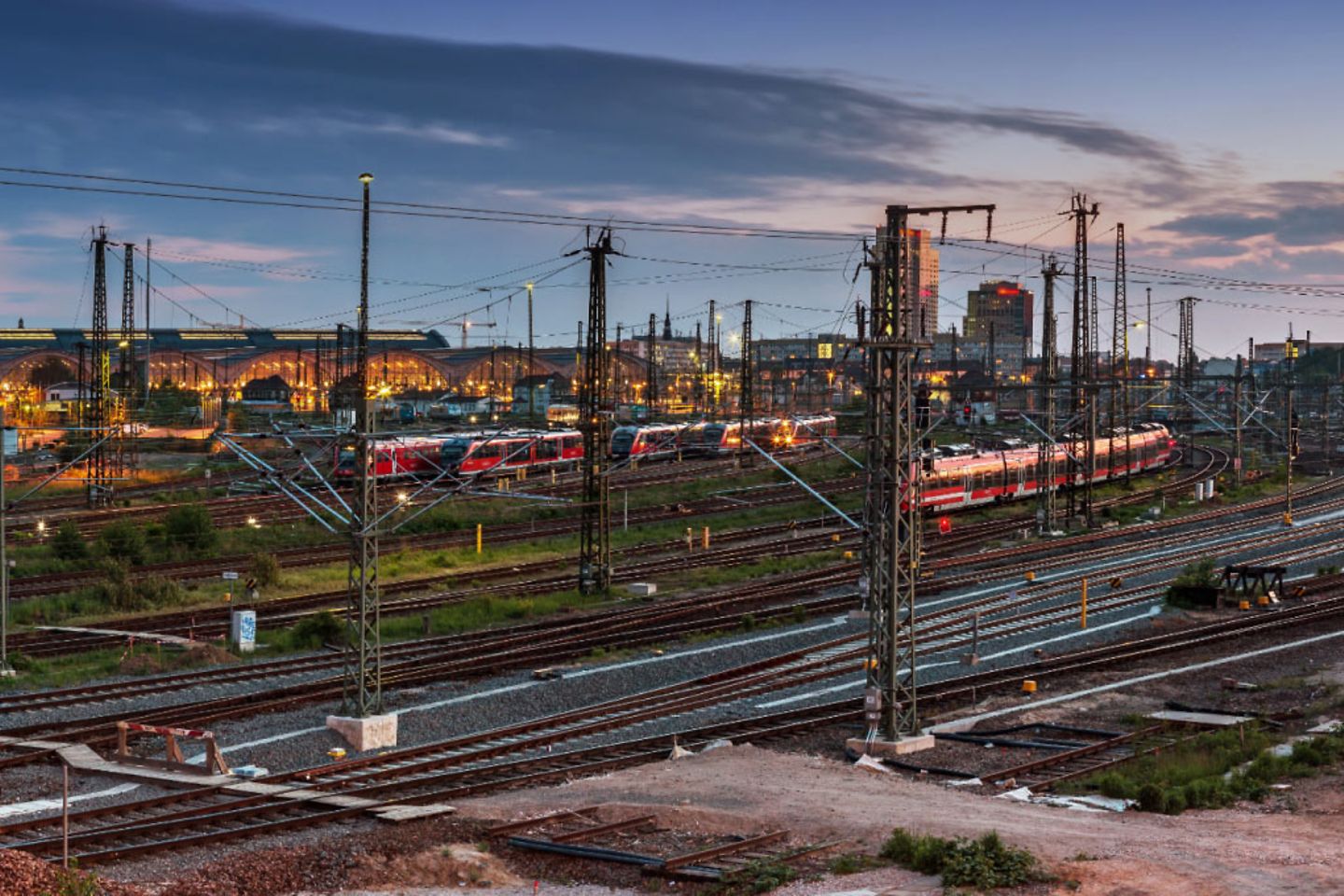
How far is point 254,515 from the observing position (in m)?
52.7

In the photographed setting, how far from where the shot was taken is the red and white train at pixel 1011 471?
171 ft

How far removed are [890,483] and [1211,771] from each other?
5.73 m

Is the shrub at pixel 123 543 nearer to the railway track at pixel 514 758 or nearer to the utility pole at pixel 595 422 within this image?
the utility pole at pixel 595 422

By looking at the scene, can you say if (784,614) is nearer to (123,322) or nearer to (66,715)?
(66,715)

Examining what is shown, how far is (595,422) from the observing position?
35344 mm

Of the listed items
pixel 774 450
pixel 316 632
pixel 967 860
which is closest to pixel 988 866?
pixel 967 860

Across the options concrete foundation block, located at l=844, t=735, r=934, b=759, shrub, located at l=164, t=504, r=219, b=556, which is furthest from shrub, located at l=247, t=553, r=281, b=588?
concrete foundation block, located at l=844, t=735, r=934, b=759

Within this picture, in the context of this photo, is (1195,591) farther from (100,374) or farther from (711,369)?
(711,369)

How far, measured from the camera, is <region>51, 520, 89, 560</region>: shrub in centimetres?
4206

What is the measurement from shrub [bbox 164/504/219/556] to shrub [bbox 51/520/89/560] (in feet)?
8.31

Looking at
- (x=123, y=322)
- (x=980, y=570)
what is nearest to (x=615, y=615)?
(x=980, y=570)

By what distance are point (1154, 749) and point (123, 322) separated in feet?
139

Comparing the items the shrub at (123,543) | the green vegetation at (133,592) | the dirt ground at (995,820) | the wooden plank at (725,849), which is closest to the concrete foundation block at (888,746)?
the dirt ground at (995,820)

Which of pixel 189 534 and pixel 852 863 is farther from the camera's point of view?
pixel 189 534
